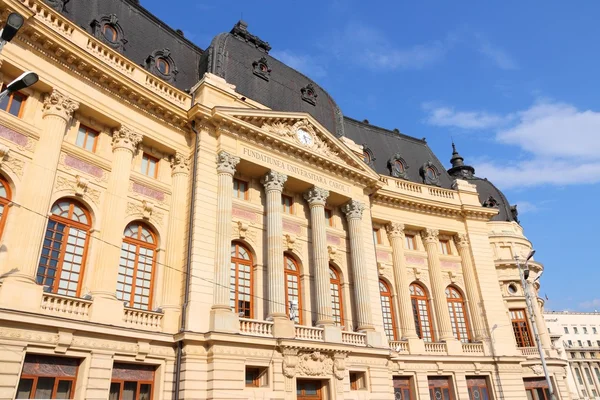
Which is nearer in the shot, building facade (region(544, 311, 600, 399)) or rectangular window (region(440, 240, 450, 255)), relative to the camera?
rectangular window (region(440, 240, 450, 255))

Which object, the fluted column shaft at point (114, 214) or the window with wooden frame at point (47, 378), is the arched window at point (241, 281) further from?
the window with wooden frame at point (47, 378)

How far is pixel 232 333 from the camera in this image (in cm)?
1841

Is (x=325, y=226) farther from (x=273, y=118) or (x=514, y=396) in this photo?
(x=514, y=396)

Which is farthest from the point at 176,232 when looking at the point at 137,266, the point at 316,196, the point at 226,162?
the point at 316,196

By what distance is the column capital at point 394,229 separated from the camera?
29938mm

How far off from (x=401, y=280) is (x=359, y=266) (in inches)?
186

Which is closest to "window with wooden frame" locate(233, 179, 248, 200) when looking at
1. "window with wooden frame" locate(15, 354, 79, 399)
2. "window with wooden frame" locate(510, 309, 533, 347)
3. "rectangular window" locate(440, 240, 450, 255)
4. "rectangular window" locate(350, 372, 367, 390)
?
"rectangular window" locate(350, 372, 367, 390)

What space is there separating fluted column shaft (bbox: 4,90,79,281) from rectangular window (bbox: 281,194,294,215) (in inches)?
431

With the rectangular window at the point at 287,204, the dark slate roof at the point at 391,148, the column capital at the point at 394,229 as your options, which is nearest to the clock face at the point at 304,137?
the rectangular window at the point at 287,204

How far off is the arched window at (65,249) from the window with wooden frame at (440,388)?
762 inches

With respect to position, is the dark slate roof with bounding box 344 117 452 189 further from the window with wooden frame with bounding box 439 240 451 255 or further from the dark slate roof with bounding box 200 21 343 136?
the window with wooden frame with bounding box 439 240 451 255

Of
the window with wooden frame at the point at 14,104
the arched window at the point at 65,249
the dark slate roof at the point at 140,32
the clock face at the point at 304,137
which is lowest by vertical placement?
the arched window at the point at 65,249

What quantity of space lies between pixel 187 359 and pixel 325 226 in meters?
10.6

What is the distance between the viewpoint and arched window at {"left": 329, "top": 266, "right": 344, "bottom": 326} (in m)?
24.5
